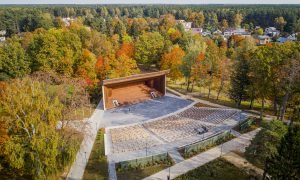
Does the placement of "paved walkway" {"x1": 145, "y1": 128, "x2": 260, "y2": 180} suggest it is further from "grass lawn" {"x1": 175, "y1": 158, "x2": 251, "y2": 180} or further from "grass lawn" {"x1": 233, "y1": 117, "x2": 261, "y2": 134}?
"grass lawn" {"x1": 233, "y1": 117, "x2": 261, "y2": 134}

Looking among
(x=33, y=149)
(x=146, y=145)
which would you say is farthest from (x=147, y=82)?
(x=33, y=149)

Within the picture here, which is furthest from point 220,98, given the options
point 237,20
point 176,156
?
point 237,20

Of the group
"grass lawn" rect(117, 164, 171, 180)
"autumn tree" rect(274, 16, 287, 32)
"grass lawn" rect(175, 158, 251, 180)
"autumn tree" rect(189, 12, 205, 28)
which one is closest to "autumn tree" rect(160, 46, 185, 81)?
"grass lawn" rect(175, 158, 251, 180)

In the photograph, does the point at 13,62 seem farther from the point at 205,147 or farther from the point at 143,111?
the point at 205,147

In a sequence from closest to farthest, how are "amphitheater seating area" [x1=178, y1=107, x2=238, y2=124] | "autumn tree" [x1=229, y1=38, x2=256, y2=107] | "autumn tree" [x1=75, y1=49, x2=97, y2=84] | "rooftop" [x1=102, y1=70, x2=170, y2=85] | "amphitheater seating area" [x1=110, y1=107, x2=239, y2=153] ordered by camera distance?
1. "amphitheater seating area" [x1=110, y1=107, x2=239, y2=153]
2. "amphitheater seating area" [x1=178, y1=107, x2=238, y2=124]
3. "autumn tree" [x1=229, y1=38, x2=256, y2=107]
4. "rooftop" [x1=102, y1=70, x2=170, y2=85]
5. "autumn tree" [x1=75, y1=49, x2=97, y2=84]

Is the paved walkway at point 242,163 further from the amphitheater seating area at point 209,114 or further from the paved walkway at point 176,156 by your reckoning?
the amphitheater seating area at point 209,114
